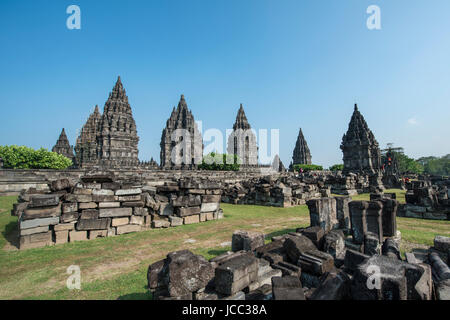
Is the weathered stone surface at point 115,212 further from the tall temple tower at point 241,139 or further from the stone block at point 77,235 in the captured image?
the tall temple tower at point 241,139

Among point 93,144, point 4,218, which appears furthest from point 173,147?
point 4,218

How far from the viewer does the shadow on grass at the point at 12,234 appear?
509 cm

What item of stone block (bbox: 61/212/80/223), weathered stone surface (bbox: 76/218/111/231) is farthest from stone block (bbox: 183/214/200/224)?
stone block (bbox: 61/212/80/223)

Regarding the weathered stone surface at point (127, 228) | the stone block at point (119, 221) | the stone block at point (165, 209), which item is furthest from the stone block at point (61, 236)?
the stone block at point (165, 209)

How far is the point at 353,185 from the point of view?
18.5 metres

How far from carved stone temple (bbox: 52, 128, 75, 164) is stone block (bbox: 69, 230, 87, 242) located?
59.1 meters

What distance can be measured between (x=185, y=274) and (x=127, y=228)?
443 cm

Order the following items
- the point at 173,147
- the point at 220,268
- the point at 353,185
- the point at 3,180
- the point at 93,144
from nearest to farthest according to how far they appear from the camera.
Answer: the point at 220,268 < the point at 3,180 < the point at 353,185 < the point at 93,144 < the point at 173,147

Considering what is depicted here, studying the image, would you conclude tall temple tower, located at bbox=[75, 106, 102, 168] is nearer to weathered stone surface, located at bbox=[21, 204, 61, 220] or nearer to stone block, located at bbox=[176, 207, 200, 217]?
stone block, located at bbox=[176, 207, 200, 217]

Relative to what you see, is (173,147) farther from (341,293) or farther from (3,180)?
(341,293)

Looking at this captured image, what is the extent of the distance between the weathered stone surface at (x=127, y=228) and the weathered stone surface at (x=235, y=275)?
4.53 meters

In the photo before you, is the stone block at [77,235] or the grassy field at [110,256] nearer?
the grassy field at [110,256]
